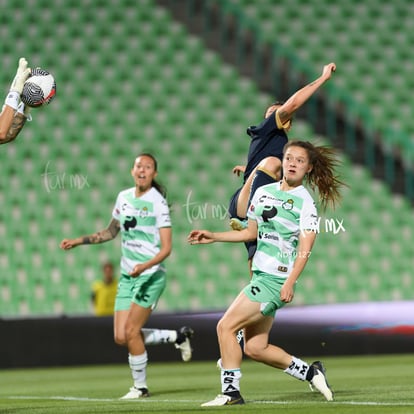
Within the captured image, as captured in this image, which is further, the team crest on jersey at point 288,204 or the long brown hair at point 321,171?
the long brown hair at point 321,171

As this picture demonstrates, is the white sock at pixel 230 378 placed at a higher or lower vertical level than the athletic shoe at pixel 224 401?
higher

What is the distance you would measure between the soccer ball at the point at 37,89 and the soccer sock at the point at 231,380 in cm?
227

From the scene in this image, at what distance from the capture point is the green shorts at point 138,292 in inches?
375

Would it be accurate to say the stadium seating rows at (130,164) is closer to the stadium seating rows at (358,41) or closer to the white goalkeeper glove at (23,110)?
the stadium seating rows at (358,41)

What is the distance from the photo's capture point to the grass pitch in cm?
749

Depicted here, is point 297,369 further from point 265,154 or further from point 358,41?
point 358,41

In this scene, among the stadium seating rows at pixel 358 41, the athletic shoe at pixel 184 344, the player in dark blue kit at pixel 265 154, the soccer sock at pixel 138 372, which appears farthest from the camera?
the stadium seating rows at pixel 358 41

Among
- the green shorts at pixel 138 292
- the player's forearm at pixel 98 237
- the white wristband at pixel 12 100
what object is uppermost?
the white wristband at pixel 12 100

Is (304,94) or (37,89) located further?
(304,94)

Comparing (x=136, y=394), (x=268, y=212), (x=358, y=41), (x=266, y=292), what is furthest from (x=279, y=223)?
(x=358, y=41)

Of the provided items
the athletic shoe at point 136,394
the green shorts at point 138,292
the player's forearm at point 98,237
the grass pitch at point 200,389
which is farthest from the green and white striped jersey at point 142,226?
the grass pitch at point 200,389

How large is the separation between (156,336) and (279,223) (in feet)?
9.30

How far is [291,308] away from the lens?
14.8 metres

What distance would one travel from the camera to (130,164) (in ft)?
58.2
